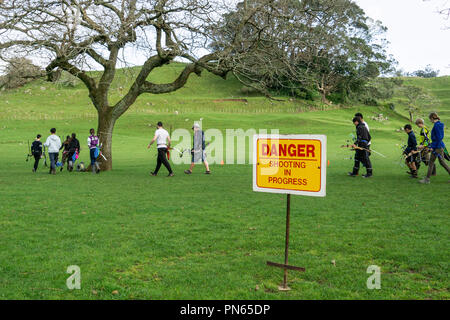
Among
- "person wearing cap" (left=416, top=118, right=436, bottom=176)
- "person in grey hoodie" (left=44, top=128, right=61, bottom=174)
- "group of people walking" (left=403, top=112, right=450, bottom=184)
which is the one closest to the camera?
"group of people walking" (left=403, top=112, right=450, bottom=184)

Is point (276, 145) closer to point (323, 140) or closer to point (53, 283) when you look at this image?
point (323, 140)

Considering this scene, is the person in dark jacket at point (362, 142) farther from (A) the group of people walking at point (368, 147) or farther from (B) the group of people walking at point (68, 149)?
(B) the group of people walking at point (68, 149)

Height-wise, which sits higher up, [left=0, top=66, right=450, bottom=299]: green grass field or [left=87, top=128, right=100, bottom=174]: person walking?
[left=87, top=128, right=100, bottom=174]: person walking

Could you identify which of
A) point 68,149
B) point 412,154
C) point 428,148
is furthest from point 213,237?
point 68,149

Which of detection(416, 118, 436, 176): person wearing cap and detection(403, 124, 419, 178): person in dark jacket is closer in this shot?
Answer: detection(416, 118, 436, 176): person wearing cap

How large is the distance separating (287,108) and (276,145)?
7196 centimetres

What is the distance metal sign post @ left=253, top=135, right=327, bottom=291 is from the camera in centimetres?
543

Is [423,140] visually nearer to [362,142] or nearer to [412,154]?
[412,154]

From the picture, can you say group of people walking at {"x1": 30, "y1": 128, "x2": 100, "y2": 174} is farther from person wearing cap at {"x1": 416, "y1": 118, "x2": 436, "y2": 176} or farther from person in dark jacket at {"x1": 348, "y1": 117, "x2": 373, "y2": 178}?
person wearing cap at {"x1": 416, "y1": 118, "x2": 436, "y2": 176}

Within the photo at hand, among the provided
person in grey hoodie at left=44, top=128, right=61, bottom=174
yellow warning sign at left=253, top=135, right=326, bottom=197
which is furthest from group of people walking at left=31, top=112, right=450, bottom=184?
yellow warning sign at left=253, top=135, right=326, bottom=197

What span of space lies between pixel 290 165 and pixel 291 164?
0.02 m

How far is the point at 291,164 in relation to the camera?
222 inches

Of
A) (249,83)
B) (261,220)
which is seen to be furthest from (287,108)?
(261,220)

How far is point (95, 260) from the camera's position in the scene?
6.62 metres
